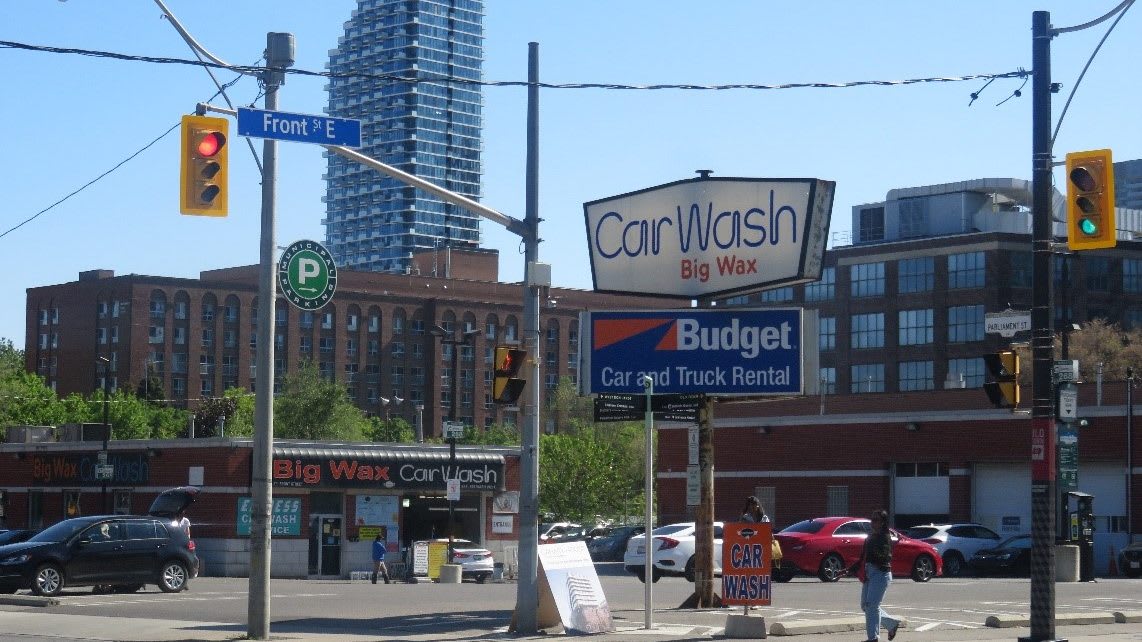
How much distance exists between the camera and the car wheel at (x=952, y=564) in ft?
143

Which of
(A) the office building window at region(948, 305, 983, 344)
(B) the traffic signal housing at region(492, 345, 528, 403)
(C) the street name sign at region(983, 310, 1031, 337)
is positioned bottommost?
(B) the traffic signal housing at region(492, 345, 528, 403)

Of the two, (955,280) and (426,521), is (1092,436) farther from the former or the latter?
(955,280)

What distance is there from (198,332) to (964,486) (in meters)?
88.1

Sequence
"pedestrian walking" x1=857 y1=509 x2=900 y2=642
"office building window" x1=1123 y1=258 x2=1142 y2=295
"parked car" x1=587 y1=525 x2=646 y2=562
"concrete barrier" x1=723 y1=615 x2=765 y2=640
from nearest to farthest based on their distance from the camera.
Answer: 1. "pedestrian walking" x1=857 y1=509 x2=900 y2=642
2. "concrete barrier" x1=723 y1=615 x2=765 y2=640
3. "parked car" x1=587 y1=525 x2=646 y2=562
4. "office building window" x1=1123 y1=258 x2=1142 y2=295

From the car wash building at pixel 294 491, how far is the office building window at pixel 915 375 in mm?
43744

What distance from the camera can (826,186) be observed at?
24.3m

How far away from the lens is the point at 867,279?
96.3 m

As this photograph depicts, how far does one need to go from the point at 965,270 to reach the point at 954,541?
49.6 metres

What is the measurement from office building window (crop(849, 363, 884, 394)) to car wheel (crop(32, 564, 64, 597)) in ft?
231

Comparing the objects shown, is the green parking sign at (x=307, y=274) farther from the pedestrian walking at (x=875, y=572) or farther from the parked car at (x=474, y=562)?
the parked car at (x=474, y=562)

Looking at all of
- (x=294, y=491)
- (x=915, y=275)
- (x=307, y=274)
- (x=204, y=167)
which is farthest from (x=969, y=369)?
(x=204, y=167)

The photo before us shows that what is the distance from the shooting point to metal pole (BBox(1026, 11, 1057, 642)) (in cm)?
1883

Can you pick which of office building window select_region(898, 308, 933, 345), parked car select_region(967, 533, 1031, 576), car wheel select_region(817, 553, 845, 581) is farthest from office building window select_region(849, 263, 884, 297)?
car wheel select_region(817, 553, 845, 581)

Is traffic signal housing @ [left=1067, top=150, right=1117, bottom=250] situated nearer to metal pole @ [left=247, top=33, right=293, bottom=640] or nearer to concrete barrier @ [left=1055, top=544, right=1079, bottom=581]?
metal pole @ [left=247, top=33, right=293, bottom=640]
